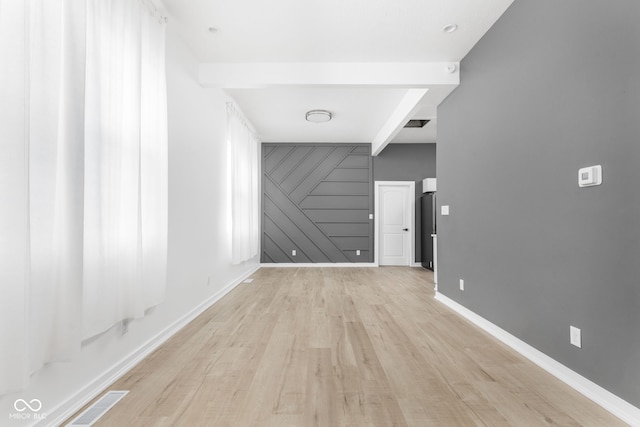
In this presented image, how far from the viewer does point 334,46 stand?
3.18 meters

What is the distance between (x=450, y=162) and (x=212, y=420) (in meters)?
3.52

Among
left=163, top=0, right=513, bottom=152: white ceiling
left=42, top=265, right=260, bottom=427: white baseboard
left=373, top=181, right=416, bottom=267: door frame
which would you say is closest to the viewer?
left=42, top=265, right=260, bottom=427: white baseboard

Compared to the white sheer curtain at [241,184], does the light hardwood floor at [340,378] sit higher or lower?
lower

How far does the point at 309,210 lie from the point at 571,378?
5.68 meters

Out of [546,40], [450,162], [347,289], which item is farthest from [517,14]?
[347,289]

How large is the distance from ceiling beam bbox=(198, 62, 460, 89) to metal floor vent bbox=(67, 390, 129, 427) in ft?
10.2

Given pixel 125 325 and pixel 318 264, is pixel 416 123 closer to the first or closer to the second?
pixel 318 264

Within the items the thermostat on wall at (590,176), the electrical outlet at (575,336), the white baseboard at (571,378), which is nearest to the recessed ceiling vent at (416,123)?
the white baseboard at (571,378)

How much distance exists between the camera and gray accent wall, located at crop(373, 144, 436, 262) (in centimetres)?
732

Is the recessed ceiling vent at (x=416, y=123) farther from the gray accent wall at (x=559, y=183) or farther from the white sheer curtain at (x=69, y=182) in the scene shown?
the white sheer curtain at (x=69, y=182)

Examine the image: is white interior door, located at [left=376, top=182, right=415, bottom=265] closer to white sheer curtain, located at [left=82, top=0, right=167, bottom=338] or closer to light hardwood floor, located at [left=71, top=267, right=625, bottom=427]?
light hardwood floor, located at [left=71, top=267, right=625, bottom=427]

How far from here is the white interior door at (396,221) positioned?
7324 mm

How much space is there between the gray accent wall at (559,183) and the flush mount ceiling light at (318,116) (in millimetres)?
2366

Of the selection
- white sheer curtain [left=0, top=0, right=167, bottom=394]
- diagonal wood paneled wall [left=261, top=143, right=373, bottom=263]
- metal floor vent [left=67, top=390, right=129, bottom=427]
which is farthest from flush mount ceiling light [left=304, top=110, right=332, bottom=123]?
metal floor vent [left=67, top=390, right=129, bottom=427]
